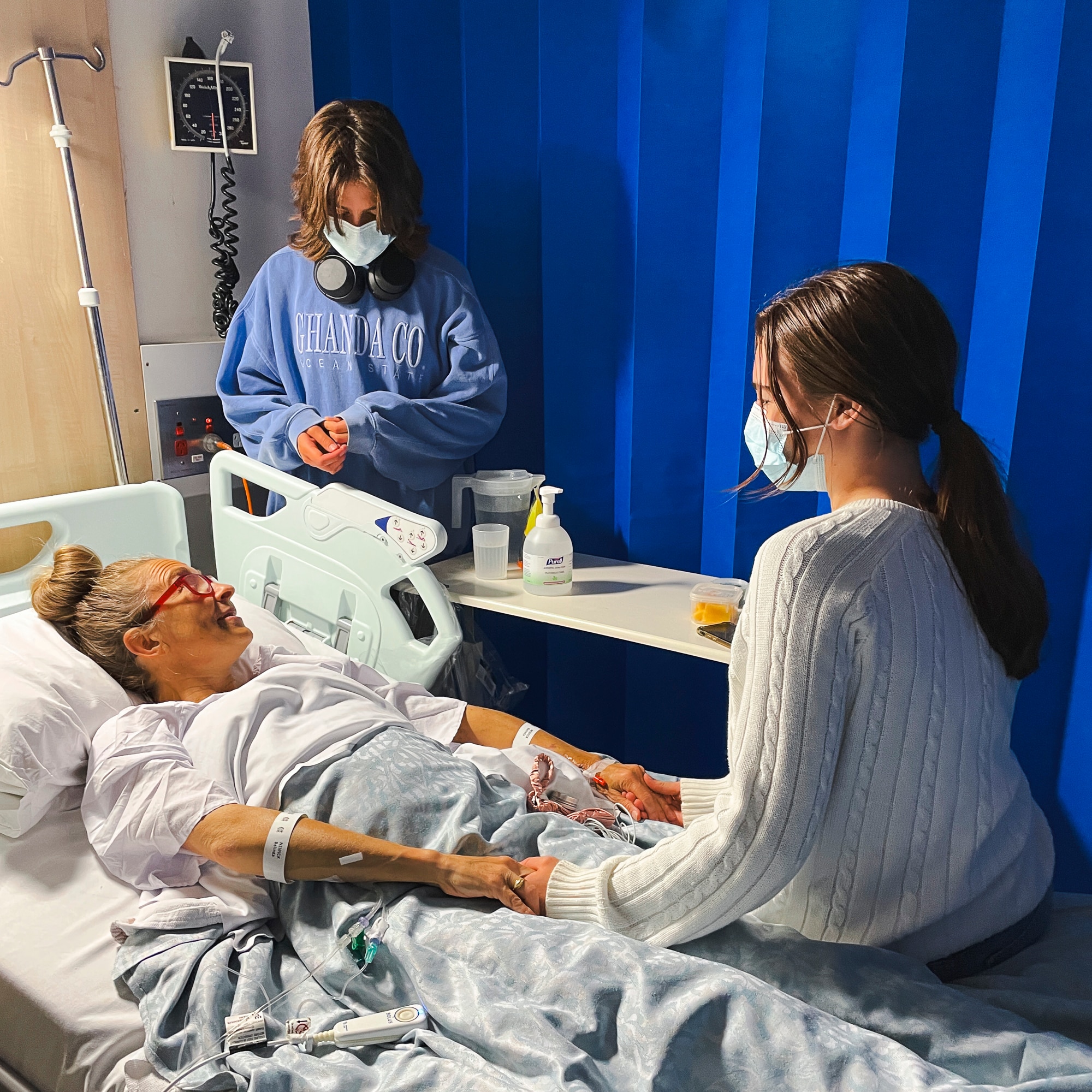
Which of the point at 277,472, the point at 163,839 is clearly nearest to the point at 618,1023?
the point at 163,839

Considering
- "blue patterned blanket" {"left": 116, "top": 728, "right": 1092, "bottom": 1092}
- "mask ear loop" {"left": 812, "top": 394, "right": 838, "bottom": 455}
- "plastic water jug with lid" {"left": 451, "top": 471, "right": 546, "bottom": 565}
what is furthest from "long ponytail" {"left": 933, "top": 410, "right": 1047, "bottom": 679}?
"plastic water jug with lid" {"left": 451, "top": 471, "right": 546, "bottom": 565}

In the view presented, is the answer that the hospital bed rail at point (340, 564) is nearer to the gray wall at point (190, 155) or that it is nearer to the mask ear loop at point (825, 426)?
the gray wall at point (190, 155)

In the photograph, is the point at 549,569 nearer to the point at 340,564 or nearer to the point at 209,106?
the point at 340,564

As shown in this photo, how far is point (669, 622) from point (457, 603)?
0.56 meters

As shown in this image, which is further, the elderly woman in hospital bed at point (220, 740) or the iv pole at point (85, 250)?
the iv pole at point (85, 250)

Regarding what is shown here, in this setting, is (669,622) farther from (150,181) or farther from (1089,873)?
(150,181)

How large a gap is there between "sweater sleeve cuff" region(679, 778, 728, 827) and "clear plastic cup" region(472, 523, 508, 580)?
3.54 feet

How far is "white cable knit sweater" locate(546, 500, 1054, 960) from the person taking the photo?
124 centimetres

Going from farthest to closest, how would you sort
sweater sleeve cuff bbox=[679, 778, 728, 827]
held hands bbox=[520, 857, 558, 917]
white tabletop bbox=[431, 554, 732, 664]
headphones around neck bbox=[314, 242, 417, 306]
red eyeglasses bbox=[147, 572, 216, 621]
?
headphones around neck bbox=[314, 242, 417, 306] → white tabletop bbox=[431, 554, 732, 664] → red eyeglasses bbox=[147, 572, 216, 621] → sweater sleeve cuff bbox=[679, 778, 728, 827] → held hands bbox=[520, 857, 558, 917]

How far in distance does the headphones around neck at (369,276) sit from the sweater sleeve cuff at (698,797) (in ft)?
5.08

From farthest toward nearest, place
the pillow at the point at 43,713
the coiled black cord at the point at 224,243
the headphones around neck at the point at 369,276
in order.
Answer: the coiled black cord at the point at 224,243
the headphones around neck at the point at 369,276
the pillow at the point at 43,713

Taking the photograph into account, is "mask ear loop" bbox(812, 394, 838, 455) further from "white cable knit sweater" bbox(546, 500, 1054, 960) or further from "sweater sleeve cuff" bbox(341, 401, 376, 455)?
"sweater sleeve cuff" bbox(341, 401, 376, 455)

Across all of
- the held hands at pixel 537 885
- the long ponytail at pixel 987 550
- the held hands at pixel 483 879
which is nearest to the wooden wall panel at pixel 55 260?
the held hands at pixel 483 879

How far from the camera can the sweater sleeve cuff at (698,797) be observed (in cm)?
169
